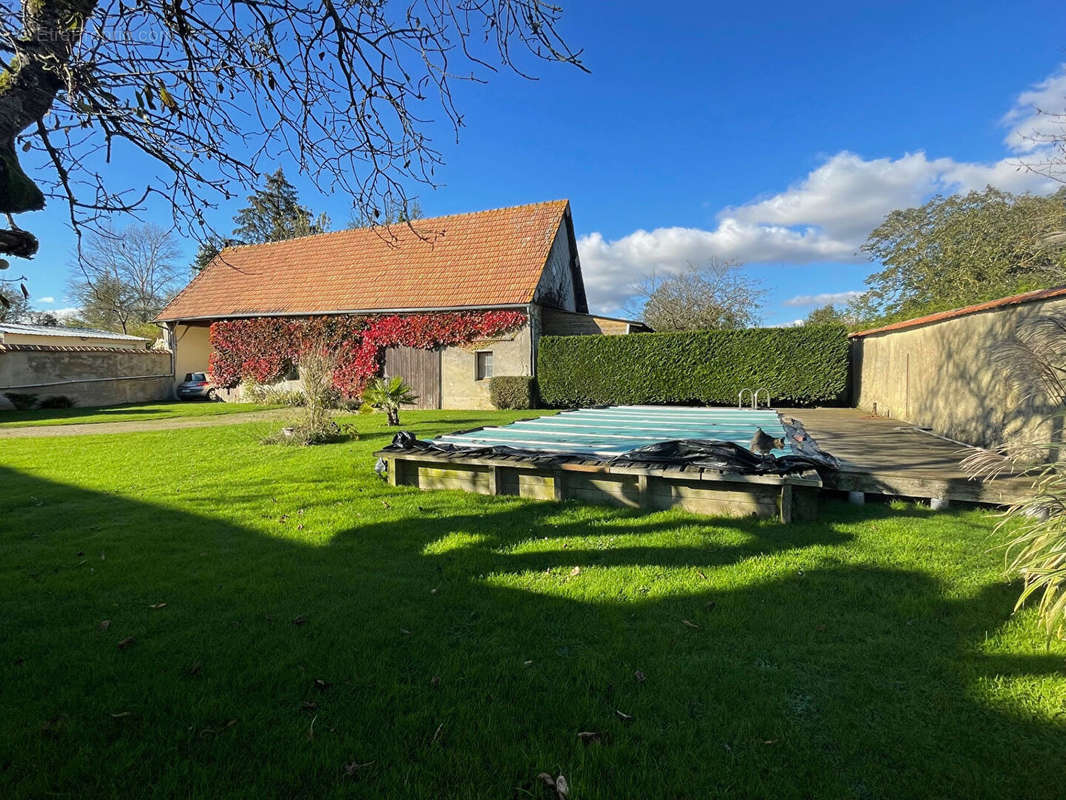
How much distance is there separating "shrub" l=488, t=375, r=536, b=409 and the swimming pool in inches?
248

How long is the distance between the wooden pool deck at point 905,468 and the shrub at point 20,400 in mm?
20587

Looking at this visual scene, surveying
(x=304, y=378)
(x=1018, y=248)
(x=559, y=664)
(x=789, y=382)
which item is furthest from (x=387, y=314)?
(x=1018, y=248)

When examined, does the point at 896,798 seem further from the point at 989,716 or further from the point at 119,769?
the point at 119,769

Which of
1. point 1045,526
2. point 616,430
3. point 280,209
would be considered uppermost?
point 280,209

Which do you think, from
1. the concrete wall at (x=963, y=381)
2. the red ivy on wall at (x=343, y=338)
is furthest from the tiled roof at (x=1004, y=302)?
the red ivy on wall at (x=343, y=338)

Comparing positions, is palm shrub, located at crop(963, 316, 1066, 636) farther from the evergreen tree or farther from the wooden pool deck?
the evergreen tree

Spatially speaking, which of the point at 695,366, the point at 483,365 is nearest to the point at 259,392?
the point at 483,365

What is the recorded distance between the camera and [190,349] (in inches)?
853

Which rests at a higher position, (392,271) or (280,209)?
(392,271)

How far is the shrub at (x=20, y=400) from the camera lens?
15.0 metres

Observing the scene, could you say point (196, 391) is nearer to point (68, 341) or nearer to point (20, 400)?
point (68, 341)

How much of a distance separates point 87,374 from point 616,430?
18617mm

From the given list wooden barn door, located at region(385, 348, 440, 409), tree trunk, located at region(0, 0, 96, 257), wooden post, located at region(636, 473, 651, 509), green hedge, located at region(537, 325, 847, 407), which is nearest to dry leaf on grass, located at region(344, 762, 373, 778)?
tree trunk, located at region(0, 0, 96, 257)

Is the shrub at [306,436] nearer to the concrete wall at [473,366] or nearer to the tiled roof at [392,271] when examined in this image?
the concrete wall at [473,366]
